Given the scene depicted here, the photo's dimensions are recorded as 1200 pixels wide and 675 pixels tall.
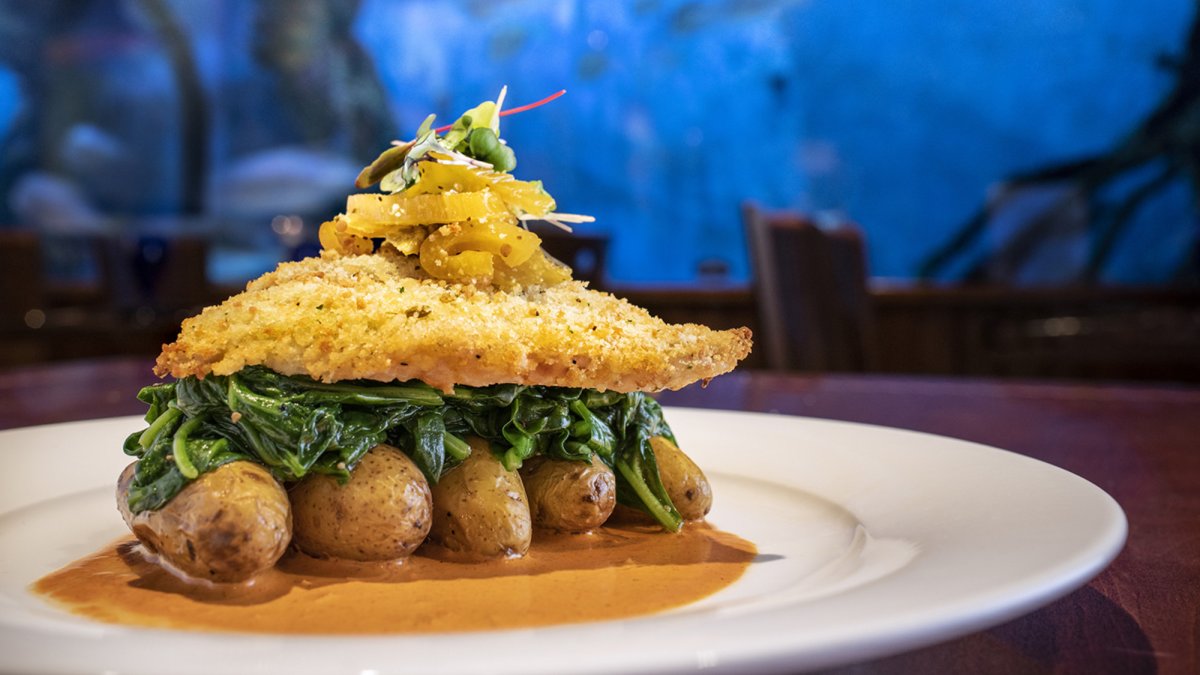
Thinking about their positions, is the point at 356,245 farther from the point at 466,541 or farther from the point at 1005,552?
the point at 1005,552

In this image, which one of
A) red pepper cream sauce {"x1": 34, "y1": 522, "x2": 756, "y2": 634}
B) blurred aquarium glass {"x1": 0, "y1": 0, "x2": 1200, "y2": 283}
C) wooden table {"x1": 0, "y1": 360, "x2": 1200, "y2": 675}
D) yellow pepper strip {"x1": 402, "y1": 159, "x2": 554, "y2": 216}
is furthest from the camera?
blurred aquarium glass {"x1": 0, "y1": 0, "x2": 1200, "y2": 283}

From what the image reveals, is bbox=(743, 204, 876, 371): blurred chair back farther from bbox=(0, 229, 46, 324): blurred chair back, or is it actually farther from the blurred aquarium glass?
the blurred aquarium glass

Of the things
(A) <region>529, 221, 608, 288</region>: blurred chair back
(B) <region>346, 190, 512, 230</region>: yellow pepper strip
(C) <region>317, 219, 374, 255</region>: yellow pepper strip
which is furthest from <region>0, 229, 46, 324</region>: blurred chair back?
(B) <region>346, 190, 512, 230</region>: yellow pepper strip

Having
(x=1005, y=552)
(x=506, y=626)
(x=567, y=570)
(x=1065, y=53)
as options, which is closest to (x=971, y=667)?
(x=1005, y=552)

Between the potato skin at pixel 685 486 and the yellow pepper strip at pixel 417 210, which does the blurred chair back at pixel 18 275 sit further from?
the potato skin at pixel 685 486

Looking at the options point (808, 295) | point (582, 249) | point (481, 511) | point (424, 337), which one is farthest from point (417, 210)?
point (582, 249)

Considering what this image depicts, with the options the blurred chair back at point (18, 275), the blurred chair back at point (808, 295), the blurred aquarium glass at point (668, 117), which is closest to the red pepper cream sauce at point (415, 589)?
the blurred chair back at point (808, 295)
